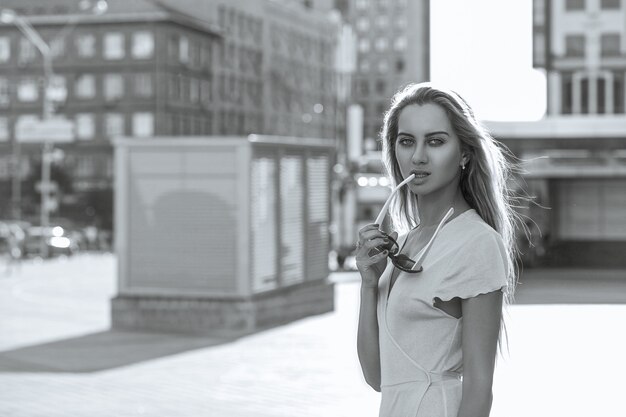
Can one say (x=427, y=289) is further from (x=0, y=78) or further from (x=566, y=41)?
(x=0, y=78)

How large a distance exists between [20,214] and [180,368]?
2713 inches

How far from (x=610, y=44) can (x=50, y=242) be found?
22.1 meters

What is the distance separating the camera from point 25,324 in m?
17.7

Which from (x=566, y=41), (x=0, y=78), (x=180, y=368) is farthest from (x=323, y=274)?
(x=0, y=78)

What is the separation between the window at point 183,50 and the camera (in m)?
107

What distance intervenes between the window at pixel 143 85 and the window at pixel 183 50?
3.39 metres

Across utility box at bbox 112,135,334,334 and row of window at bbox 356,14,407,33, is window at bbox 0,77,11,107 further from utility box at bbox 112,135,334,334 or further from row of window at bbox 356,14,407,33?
utility box at bbox 112,135,334,334

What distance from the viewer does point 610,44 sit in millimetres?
55594

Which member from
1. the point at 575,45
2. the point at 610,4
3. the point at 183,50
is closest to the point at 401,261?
the point at 575,45

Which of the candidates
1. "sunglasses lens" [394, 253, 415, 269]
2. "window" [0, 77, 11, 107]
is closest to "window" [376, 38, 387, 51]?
"window" [0, 77, 11, 107]

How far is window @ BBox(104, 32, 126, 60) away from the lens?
104 m

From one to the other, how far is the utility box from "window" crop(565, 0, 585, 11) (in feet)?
128

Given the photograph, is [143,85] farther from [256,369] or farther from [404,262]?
[404,262]

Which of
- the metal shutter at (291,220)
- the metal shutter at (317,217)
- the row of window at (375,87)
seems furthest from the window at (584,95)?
the row of window at (375,87)
